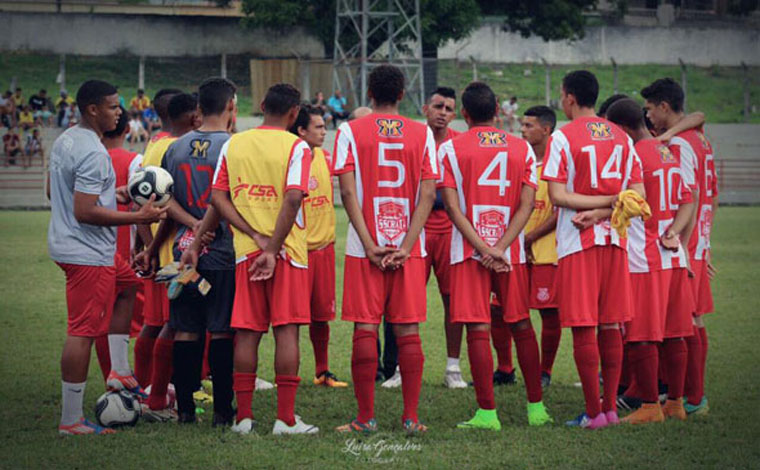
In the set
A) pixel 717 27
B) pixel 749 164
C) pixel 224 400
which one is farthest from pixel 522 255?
pixel 717 27

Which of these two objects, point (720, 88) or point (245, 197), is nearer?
point (245, 197)

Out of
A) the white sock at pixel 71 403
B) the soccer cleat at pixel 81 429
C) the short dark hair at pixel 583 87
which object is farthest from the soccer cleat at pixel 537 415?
the white sock at pixel 71 403

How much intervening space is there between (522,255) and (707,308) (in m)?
1.86

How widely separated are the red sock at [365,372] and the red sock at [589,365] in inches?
64.1

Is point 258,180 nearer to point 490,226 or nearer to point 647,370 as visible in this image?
point 490,226

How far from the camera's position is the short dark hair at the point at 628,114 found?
7.93 meters

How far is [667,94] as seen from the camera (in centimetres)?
816

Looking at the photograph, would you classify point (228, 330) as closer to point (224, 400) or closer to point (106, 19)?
point (224, 400)

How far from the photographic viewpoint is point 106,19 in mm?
47375

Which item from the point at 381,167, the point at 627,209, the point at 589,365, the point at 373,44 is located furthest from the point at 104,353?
the point at 373,44

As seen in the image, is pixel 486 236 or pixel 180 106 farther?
pixel 180 106

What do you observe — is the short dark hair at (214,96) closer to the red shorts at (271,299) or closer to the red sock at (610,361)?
the red shorts at (271,299)

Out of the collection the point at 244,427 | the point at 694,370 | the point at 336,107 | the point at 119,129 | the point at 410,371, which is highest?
the point at 336,107

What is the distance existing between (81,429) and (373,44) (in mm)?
38127
